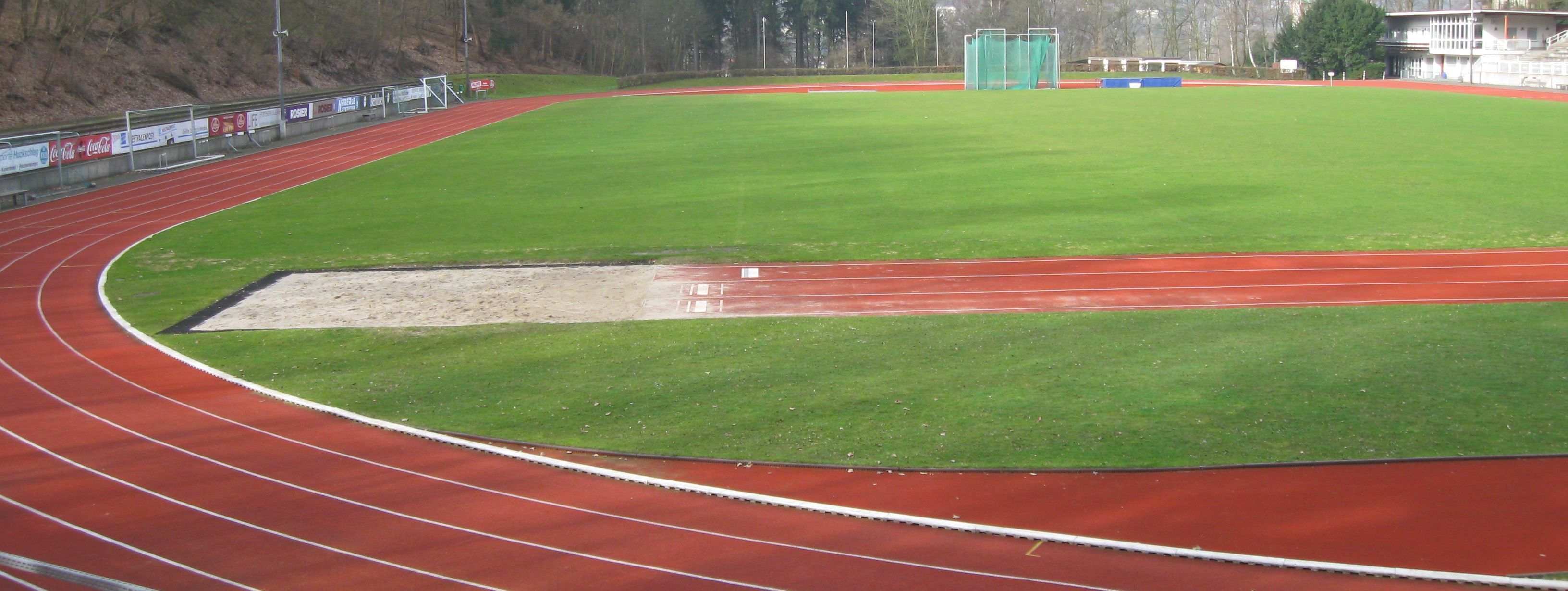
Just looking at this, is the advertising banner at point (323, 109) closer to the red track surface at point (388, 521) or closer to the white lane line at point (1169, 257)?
the white lane line at point (1169, 257)

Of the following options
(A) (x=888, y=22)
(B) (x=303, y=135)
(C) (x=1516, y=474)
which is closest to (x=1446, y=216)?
(C) (x=1516, y=474)

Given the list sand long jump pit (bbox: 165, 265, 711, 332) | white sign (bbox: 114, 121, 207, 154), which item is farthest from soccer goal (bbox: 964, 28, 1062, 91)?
sand long jump pit (bbox: 165, 265, 711, 332)

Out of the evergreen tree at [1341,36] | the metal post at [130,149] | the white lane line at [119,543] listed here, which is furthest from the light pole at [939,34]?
the white lane line at [119,543]

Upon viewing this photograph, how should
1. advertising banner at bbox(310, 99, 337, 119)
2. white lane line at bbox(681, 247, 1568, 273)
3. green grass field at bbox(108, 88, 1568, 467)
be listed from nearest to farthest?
green grass field at bbox(108, 88, 1568, 467) → white lane line at bbox(681, 247, 1568, 273) → advertising banner at bbox(310, 99, 337, 119)

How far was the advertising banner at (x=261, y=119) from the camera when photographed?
3909cm

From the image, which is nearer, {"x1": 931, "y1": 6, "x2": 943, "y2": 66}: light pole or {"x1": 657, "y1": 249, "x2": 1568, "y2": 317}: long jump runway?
{"x1": 657, "y1": 249, "x2": 1568, "y2": 317}: long jump runway

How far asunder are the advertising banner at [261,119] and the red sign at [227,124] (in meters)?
0.12

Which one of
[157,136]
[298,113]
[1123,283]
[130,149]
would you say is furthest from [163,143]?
[1123,283]

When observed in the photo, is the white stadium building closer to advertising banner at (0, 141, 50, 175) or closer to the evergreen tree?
the evergreen tree

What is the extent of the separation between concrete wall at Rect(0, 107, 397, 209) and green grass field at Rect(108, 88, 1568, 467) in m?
5.59

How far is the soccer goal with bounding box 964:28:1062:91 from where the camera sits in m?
66.6

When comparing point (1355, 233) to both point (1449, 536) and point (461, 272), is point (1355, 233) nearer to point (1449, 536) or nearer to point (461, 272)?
point (1449, 536)

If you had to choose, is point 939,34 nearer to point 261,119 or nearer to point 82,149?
point 261,119

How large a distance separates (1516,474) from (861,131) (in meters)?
32.9
